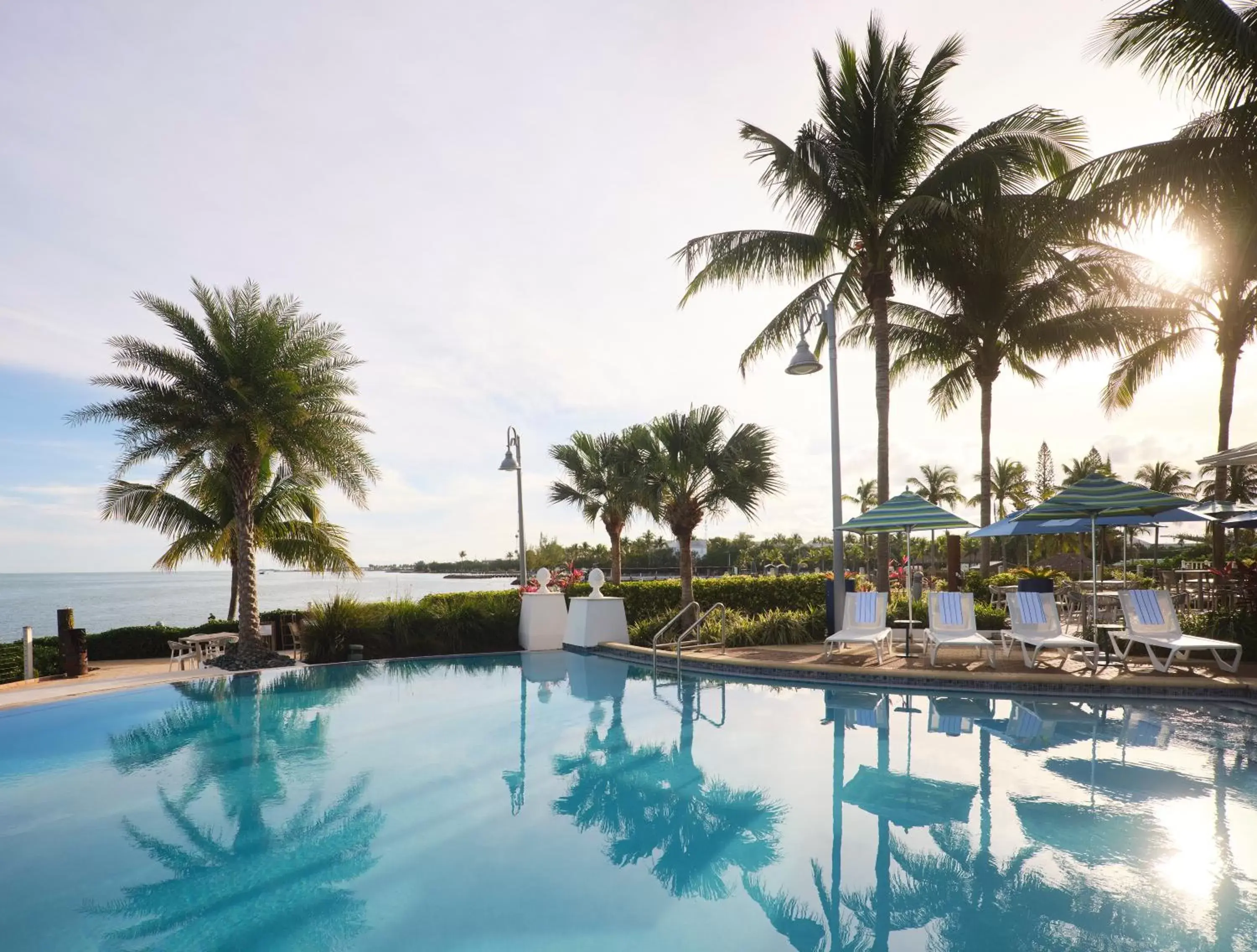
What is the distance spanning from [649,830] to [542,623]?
33.6 ft

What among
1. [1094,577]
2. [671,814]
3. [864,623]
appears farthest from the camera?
[864,623]

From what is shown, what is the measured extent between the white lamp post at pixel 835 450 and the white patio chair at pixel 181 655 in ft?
38.6

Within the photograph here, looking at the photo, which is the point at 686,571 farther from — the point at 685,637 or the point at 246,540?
the point at 246,540

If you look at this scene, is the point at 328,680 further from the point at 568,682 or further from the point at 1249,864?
the point at 1249,864

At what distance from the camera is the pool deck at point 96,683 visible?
34.3 ft

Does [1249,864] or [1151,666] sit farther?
[1151,666]

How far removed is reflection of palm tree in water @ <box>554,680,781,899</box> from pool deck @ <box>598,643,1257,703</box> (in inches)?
132

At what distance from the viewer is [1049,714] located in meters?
8.03

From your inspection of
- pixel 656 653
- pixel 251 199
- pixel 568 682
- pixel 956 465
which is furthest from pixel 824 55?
pixel 956 465

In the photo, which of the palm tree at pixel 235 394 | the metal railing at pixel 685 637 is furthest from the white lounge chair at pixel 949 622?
the palm tree at pixel 235 394

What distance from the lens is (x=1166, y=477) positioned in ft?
161

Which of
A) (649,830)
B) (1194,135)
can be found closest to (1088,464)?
(1194,135)

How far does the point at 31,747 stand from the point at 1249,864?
1103 centimetres

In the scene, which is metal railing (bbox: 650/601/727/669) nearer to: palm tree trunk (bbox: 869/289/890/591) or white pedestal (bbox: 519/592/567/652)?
white pedestal (bbox: 519/592/567/652)
